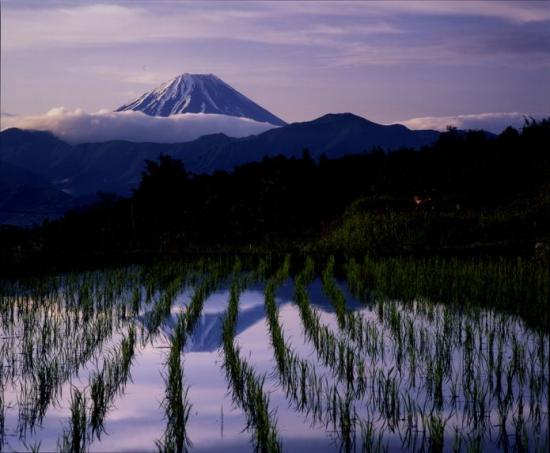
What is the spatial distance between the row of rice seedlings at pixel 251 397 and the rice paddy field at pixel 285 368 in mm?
19

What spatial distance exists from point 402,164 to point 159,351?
75.0ft

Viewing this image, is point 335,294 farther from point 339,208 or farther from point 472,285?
point 339,208

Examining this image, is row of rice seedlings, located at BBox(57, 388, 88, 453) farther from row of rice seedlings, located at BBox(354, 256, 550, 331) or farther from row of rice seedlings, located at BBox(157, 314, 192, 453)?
row of rice seedlings, located at BBox(354, 256, 550, 331)

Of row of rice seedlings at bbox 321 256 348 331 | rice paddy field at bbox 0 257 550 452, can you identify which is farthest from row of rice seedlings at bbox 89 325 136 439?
row of rice seedlings at bbox 321 256 348 331

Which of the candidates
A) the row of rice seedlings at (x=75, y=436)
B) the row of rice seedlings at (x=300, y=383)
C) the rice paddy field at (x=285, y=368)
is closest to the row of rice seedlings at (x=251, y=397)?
the rice paddy field at (x=285, y=368)

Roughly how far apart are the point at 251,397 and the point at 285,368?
3.36 ft

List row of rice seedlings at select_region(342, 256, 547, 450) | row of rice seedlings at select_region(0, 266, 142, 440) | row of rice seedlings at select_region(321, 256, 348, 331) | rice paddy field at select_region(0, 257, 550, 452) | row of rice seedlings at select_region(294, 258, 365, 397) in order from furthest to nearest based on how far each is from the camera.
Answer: row of rice seedlings at select_region(321, 256, 348, 331), row of rice seedlings at select_region(294, 258, 365, 397), row of rice seedlings at select_region(0, 266, 142, 440), row of rice seedlings at select_region(342, 256, 547, 450), rice paddy field at select_region(0, 257, 550, 452)

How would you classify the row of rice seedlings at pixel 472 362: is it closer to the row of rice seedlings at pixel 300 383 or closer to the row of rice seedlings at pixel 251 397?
the row of rice seedlings at pixel 300 383

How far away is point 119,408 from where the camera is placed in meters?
5.45

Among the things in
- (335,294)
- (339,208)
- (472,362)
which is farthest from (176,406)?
(339,208)

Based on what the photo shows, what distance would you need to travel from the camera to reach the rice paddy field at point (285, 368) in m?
4.75

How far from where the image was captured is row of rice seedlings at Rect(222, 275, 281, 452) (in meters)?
4.48

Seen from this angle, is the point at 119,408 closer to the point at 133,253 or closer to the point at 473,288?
the point at 473,288

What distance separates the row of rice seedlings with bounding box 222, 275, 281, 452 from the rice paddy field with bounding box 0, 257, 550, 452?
0.06ft
